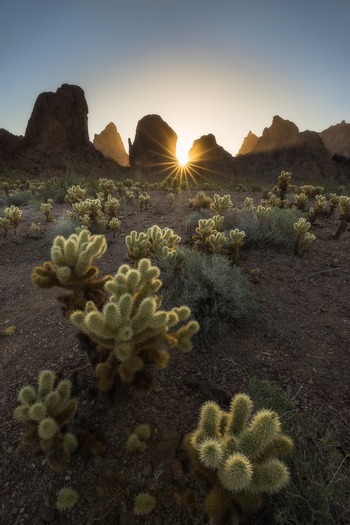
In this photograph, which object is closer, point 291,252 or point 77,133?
point 291,252

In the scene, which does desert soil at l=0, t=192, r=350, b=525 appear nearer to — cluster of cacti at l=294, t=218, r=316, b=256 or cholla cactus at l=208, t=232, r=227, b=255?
cluster of cacti at l=294, t=218, r=316, b=256

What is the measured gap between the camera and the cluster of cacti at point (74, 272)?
2.71 meters

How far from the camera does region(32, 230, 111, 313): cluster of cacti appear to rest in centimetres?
271

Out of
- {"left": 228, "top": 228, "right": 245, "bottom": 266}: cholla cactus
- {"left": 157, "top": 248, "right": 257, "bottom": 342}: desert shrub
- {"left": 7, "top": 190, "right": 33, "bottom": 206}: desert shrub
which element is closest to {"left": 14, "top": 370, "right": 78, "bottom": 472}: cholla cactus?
{"left": 157, "top": 248, "right": 257, "bottom": 342}: desert shrub

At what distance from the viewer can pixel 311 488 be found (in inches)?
77.7

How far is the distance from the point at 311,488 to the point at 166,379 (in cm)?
159

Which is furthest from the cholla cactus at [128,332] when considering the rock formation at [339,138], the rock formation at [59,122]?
the rock formation at [339,138]

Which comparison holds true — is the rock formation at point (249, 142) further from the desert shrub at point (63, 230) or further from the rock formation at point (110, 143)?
the desert shrub at point (63, 230)

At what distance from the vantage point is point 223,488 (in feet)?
5.84

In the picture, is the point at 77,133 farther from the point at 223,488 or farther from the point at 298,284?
the point at 223,488

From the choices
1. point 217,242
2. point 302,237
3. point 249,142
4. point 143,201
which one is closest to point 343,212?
point 302,237

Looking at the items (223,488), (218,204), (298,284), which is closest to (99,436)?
(223,488)

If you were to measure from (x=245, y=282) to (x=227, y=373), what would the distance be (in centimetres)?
190

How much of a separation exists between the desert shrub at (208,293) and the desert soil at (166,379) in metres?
0.20
